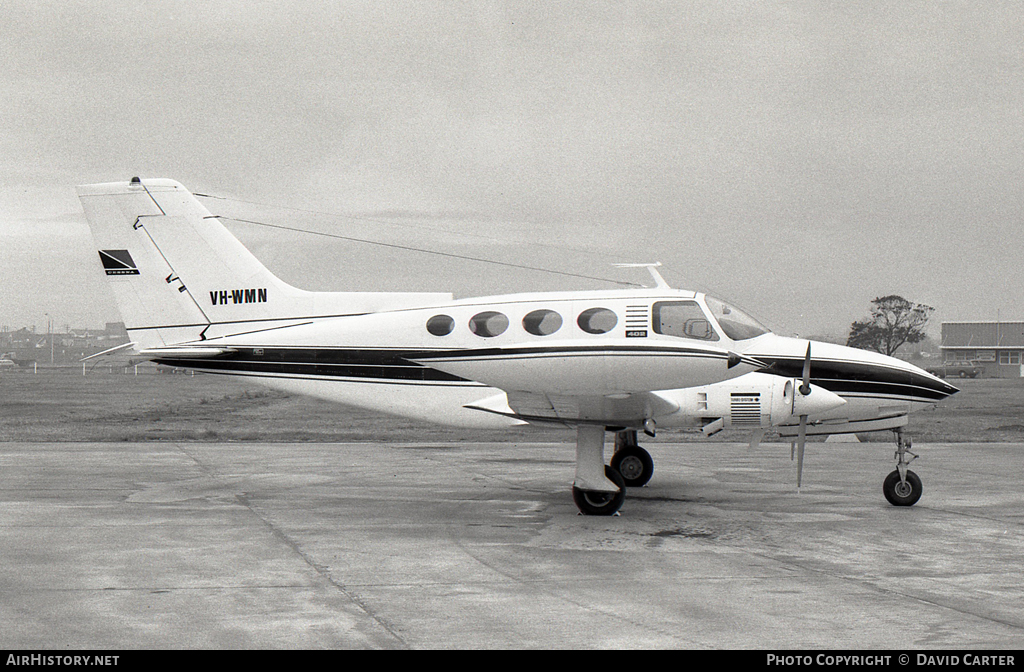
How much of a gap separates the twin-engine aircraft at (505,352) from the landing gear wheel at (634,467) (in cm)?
2

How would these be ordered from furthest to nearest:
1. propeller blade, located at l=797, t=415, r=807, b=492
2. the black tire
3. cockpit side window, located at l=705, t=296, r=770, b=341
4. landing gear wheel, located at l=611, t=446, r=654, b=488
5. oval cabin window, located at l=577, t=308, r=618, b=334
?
landing gear wheel, located at l=611, t=446, r=654, b=488 → the black tire → cockpit side window, located at l=705, t=296, r=770, b=341 → oval cabin window, located at l=577, t=308, r=618, b=334 → propeller blade, located at l=797, t=415, r=807, b=492

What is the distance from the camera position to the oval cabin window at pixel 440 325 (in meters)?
13.5

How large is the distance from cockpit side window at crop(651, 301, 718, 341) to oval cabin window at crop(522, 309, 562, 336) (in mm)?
1252

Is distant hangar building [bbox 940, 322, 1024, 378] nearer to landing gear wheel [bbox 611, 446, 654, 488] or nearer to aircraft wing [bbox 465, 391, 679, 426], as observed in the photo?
landing gear wheel [bbox 611, 446, 654, 488]

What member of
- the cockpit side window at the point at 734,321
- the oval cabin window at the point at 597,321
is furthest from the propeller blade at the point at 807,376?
the oval cabin window at the point at 597,321

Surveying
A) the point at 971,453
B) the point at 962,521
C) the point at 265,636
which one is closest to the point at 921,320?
the point at 971,453

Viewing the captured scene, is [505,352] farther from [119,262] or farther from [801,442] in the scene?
[119,262]

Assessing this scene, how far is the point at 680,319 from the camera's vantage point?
1288 cm

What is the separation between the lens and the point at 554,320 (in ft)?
42.5

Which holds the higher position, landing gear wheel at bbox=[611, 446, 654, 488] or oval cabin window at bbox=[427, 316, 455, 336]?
oval cabin window at bbox=[427, 316, 455, 336]

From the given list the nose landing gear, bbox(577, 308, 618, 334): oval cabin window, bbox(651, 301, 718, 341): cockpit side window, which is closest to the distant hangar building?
the nose landing gear

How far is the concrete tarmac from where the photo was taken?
7.04 metres

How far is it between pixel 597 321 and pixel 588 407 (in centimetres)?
113

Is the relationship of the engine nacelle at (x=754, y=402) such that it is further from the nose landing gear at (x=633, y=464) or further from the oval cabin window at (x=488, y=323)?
the oval cabin window at (x=488, y=323)
